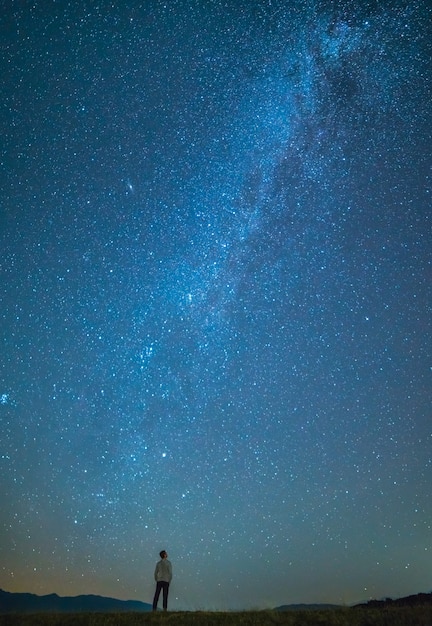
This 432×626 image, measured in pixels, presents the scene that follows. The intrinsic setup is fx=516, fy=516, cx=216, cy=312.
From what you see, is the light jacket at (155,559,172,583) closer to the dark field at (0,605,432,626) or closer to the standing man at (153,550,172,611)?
the standing man at (153,550,172,611)

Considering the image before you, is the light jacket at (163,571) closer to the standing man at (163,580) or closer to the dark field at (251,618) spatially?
the standing man at (163,580)

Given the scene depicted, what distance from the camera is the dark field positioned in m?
9.51

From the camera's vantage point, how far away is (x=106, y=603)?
12644cm

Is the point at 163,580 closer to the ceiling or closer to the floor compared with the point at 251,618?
closer to the ceiling

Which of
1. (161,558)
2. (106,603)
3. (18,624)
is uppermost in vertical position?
(161,558)

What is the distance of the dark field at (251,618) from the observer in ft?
31.2

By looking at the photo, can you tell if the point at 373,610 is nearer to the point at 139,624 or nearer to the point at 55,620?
the point at 139,624

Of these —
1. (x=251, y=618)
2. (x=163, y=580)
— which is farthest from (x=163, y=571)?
(x=251, y=618)

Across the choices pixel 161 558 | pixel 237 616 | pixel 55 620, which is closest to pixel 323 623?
pixel 237 616

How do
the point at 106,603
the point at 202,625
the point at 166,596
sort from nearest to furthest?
the point at 202,625
the point at 166,596
the point at 106,603

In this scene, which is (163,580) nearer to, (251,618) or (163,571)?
(163,571)

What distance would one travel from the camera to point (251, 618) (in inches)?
393

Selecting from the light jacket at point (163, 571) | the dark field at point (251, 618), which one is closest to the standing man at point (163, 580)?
the light jacket at point (163, 571)

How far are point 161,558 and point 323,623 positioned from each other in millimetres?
4234
